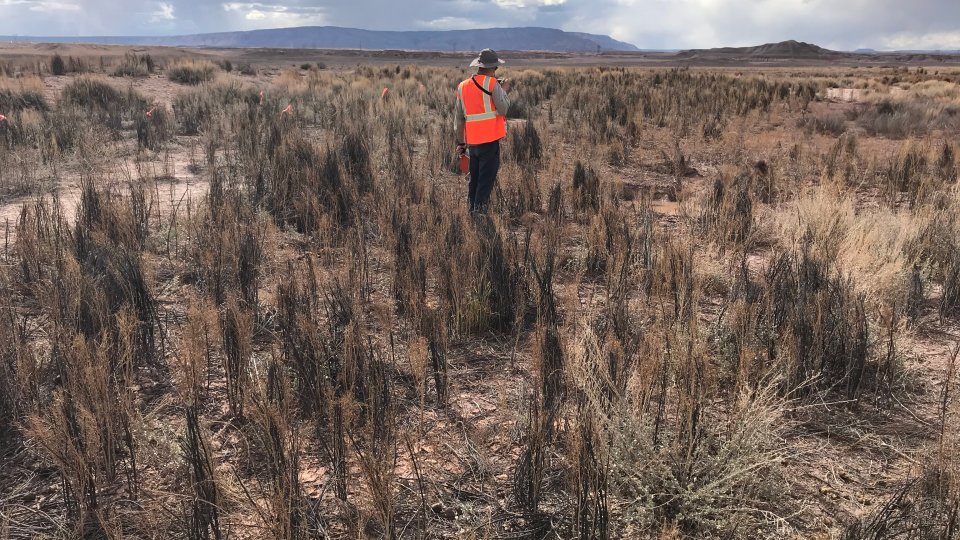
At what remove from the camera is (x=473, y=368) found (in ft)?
11.8

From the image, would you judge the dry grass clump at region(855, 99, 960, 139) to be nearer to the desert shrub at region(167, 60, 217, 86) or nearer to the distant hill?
the desert shrub at region(167, 60, 217, 86)

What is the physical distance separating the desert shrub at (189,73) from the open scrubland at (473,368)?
17.0 metres

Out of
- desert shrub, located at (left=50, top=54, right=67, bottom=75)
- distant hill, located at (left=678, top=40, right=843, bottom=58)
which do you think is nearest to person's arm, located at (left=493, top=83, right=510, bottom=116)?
desert shrub, located at (left=50, top=54, right=67, bottom=75)

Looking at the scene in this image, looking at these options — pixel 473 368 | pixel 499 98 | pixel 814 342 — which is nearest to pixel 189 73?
pixel 499 98

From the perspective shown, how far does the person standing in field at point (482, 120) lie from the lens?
242 inches

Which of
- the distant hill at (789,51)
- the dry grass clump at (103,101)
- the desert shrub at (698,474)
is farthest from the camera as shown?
the distant hill at (789,51)

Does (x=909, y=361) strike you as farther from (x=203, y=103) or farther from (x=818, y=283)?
(x=203, y=103)

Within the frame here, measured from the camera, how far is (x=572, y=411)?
9.57 ft

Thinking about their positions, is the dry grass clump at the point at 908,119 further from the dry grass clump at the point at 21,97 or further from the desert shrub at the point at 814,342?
the dry grass clump at the point at 21,97

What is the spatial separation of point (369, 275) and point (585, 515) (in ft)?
9.90

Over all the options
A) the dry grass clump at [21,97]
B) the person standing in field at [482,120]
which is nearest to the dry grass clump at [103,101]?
the dry grass clump at [21,97]

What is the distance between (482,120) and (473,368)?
3468mm

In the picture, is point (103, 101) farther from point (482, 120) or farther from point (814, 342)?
point (814, 342)

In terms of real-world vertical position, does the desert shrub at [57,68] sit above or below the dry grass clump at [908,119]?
above
